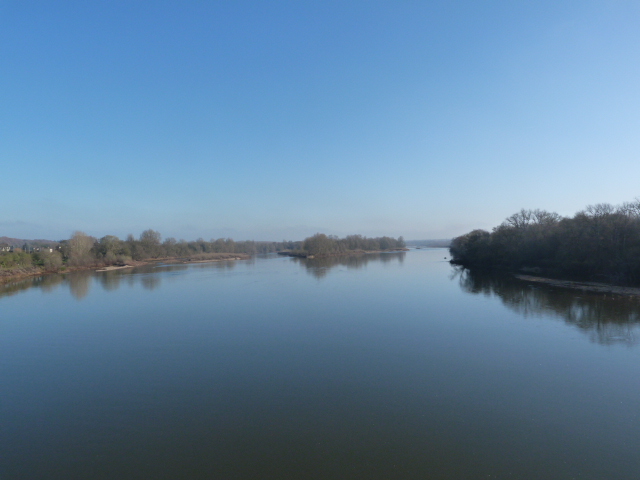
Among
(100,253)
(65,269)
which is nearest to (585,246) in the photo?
(65,269)

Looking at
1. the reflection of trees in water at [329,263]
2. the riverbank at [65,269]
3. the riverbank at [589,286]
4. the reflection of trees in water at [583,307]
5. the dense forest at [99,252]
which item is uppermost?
the dense forest at [99,252]

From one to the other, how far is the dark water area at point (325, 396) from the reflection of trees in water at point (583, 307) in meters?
0.15

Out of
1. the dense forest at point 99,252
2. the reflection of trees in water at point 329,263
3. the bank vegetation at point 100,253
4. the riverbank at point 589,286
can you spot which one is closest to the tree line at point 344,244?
the reflection of trees in water at point 329,263

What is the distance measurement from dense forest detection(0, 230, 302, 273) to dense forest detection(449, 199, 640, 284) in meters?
41.3

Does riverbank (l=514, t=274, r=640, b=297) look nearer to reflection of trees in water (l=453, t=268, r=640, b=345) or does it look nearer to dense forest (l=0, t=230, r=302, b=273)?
reflection of trees in water (l=453, t=268, r=640, b=345)

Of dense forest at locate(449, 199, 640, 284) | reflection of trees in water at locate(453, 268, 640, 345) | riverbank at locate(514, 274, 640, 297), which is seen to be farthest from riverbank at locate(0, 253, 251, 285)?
dense forest at locate(449, 199, 640, 284)

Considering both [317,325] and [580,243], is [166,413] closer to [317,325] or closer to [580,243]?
[317,325]

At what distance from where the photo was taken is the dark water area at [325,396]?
446 cm

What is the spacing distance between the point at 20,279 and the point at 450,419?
3600cm

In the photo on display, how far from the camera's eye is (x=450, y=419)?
5363 mm

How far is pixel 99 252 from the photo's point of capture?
45406 mm

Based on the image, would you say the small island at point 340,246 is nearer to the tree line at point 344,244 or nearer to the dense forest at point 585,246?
the tree line at point 344,244

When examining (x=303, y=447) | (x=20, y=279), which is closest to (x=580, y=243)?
(x=303, y=447)

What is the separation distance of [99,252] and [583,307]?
50151mm
